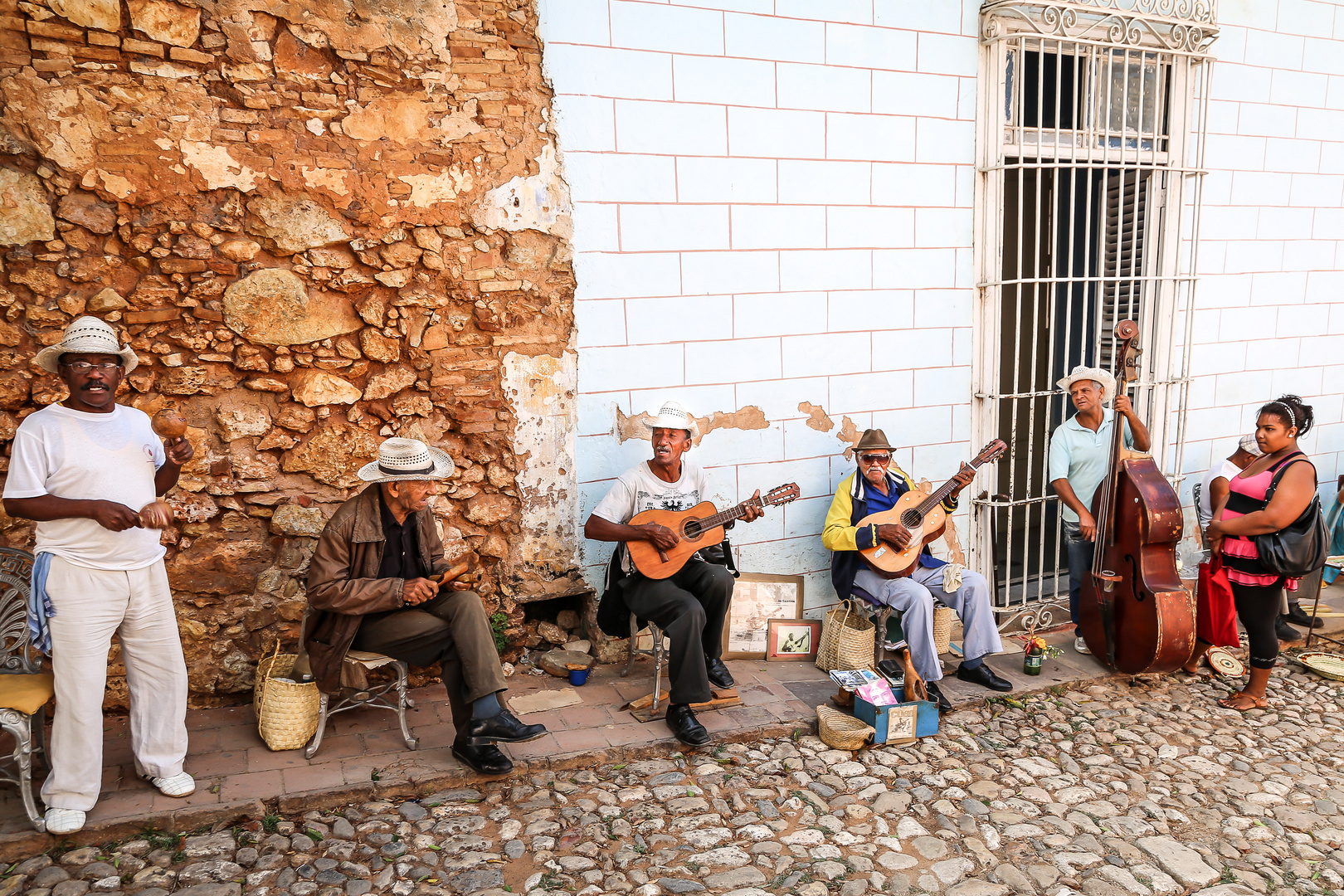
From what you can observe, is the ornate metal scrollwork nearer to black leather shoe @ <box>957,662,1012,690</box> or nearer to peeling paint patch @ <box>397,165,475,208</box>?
peeling paint patch @ <box>397,165,475,208</box>

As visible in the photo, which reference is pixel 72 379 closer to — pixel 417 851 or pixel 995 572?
pixel 417 851

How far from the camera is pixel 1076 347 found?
689 centimetres

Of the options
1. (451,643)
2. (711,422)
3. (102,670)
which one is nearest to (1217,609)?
(711,422)

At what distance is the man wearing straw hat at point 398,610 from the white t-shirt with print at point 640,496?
2.95 ft

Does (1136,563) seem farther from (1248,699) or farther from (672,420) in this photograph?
(672,420)

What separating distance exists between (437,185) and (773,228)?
1.89 m

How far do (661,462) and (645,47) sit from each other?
2.21m

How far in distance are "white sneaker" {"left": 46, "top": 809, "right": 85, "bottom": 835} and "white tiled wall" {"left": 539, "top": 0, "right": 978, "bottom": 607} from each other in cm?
262

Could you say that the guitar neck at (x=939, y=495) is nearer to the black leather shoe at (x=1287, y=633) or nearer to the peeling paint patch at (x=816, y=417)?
the peeling paint patch at (x=816, y=417)

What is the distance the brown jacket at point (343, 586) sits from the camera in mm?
3924

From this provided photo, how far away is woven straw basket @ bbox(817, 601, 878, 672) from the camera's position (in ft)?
16.7

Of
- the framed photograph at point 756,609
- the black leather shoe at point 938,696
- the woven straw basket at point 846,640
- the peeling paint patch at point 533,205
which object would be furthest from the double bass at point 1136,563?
the peeling paint patch at point 533,205

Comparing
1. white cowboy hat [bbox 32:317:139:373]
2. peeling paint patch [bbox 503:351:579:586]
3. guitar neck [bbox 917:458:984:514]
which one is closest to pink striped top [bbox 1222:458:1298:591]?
A: guitar neck [bbox 917:458:984:514]

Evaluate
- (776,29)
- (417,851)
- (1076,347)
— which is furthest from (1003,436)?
(417,851)
